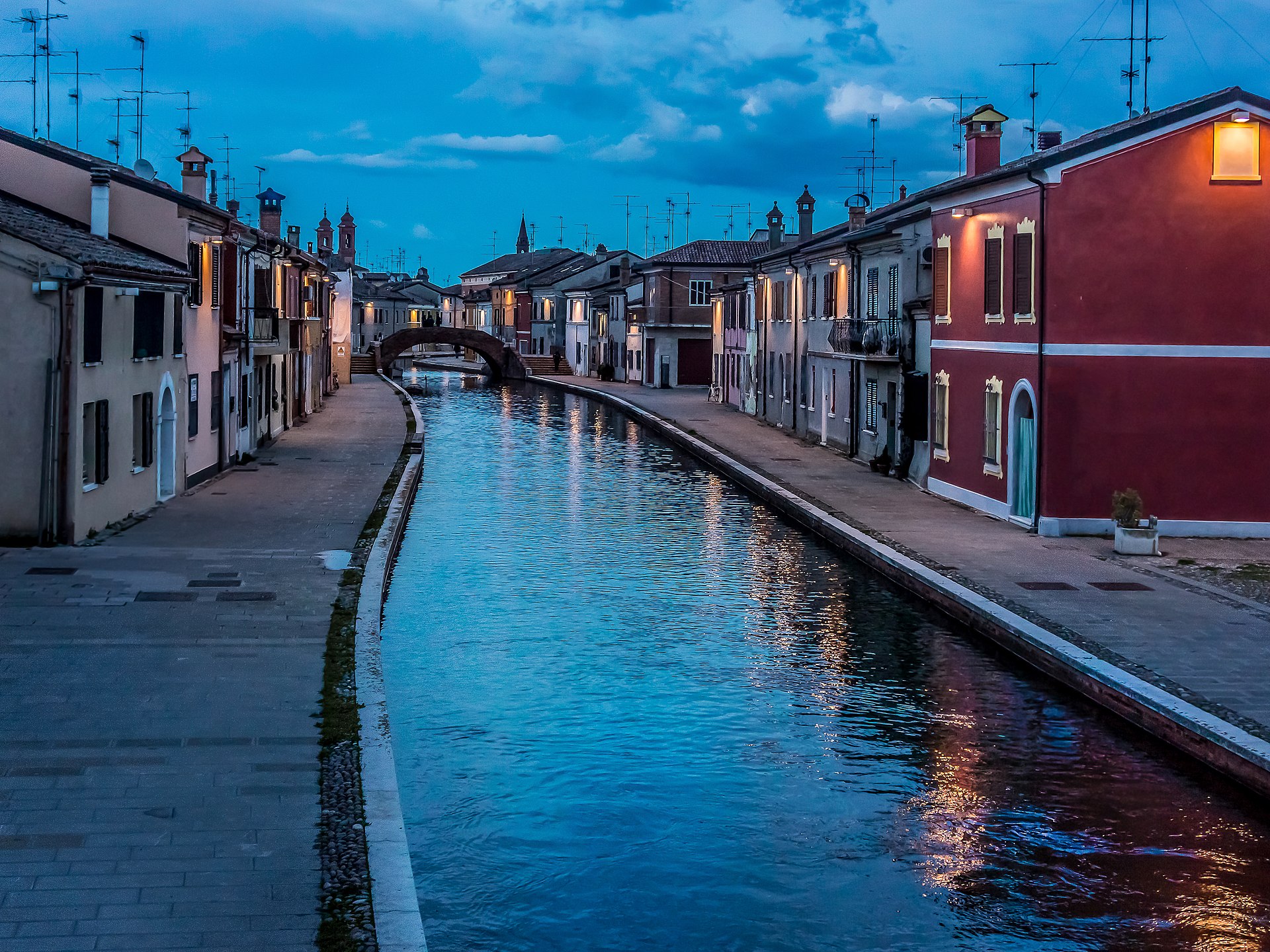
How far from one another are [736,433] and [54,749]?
3913 cm

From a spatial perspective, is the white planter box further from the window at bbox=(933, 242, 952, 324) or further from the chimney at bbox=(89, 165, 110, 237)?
the chimney at bbox=(89, 165, 110, 237)

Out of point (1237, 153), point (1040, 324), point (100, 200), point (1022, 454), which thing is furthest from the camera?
point (100, 200)

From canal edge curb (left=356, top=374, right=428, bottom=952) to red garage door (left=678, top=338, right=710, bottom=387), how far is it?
201 ft

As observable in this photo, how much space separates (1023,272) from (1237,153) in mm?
3914

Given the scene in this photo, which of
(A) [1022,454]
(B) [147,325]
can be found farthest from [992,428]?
(B) [147,325]

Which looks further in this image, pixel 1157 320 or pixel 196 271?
pixel 196 271

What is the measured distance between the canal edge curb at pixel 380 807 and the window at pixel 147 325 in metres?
7.99

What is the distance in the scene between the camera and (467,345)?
98.1 meters

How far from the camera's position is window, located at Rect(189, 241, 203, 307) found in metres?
30.8

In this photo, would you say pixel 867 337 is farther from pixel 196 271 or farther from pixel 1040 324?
pixel 196 271

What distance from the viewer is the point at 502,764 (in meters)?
14.0

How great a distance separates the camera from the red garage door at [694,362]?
3199 inches

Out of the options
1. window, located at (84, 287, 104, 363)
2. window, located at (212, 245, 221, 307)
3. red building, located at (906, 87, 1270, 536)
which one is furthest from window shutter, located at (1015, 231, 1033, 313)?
window, located at (212, 245, 221, 307)

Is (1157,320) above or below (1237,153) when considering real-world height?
below
